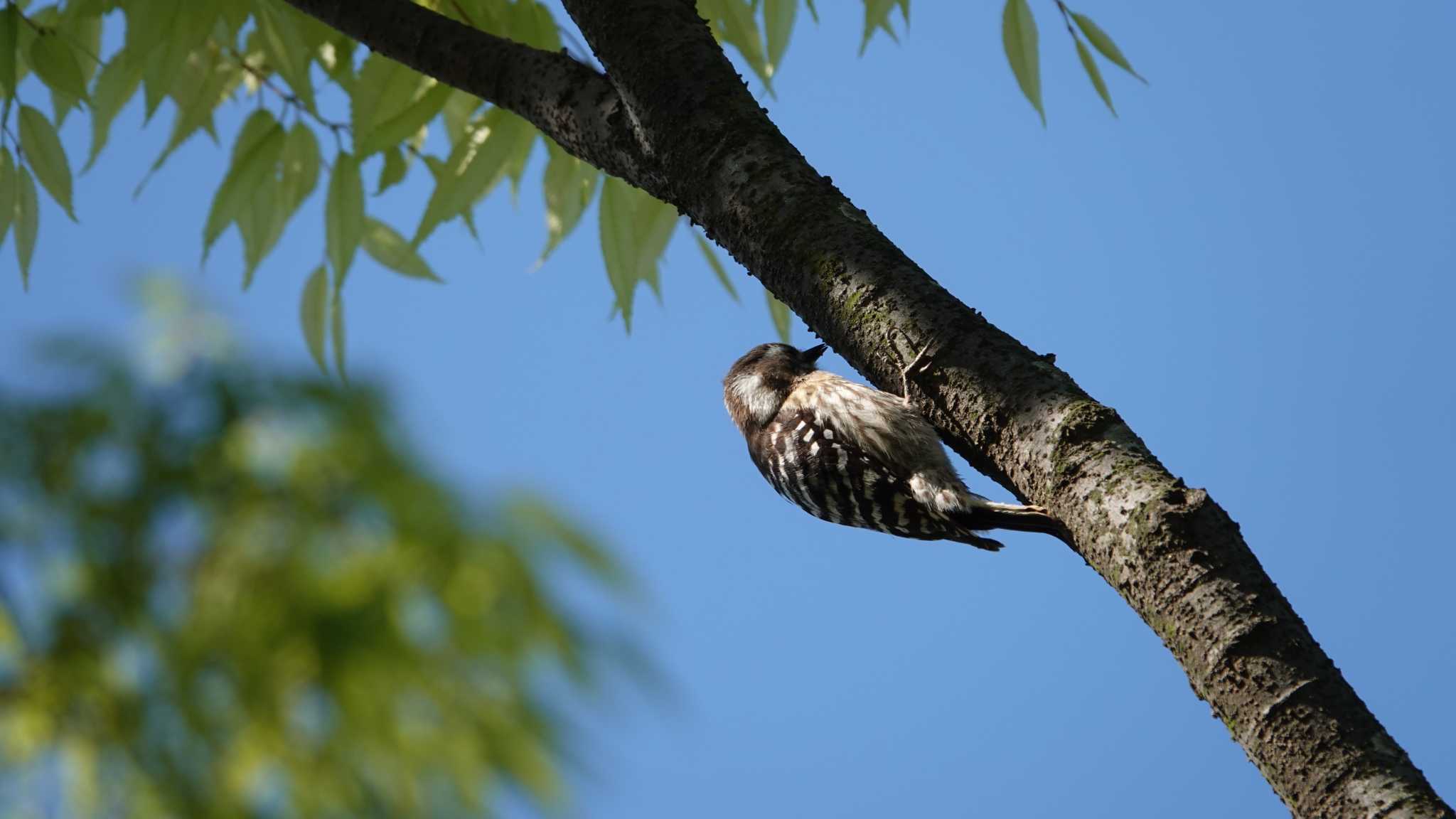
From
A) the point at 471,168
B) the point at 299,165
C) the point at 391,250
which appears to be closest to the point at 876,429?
the point at 471,168

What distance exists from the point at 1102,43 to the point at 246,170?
1.75 m

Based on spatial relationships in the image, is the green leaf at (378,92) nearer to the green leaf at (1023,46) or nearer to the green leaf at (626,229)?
the green leaf at (626,229)

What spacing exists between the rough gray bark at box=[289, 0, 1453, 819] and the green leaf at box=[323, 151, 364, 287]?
0.45 m

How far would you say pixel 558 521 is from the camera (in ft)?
8.61

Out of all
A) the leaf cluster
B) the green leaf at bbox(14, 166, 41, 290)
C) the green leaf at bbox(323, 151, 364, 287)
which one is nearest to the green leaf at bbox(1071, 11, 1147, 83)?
the leaf cluster

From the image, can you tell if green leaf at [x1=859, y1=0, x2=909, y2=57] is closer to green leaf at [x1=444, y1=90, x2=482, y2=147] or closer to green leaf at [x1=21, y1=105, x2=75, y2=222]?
green leaf at [x1=444, y1=90, x2=482, y2=147]

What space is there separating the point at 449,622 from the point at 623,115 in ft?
3.47

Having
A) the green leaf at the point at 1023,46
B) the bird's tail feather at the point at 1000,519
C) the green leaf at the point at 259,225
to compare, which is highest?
the green leaf at the point at 1023,46

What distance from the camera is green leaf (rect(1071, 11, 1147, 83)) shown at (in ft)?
7.29

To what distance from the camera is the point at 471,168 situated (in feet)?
7.63

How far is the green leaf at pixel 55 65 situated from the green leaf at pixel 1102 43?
1.89 m

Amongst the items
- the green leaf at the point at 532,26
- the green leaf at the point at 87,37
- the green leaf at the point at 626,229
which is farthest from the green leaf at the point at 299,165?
the green leaf at the point at 626,229

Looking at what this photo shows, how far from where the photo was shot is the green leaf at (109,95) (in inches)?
93.3

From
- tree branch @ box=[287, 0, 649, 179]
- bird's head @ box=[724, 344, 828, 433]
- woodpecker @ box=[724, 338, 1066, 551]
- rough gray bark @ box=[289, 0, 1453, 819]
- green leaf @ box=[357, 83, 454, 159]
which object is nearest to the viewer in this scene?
rough gray bark @ box=[289, 0, 1453, 819]
